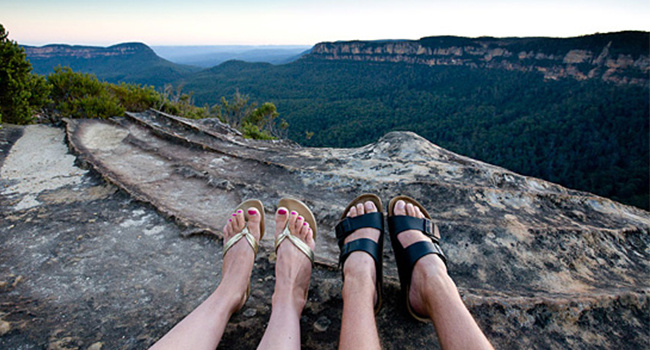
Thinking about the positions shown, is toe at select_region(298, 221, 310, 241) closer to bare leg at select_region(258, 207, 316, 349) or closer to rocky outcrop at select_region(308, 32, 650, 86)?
bare leg at select_region(258, 207, 316, 349)

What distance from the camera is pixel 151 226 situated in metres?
2.93

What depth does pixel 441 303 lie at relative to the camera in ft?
4.94

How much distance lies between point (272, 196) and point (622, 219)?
3.92m

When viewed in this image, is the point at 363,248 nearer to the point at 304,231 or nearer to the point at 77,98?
the point at 304,231

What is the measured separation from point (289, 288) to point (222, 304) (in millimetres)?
389

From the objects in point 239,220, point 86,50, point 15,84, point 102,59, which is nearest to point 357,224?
point 239,220

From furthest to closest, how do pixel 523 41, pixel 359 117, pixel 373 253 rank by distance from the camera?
pixel 523 41 < pixel 359 117 < pixel 373 253

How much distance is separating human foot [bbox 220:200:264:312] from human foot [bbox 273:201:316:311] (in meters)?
0.18

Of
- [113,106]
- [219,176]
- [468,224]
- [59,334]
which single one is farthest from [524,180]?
[113,106]

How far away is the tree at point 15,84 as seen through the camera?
22.8 feet

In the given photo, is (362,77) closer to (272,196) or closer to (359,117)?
(359,117)

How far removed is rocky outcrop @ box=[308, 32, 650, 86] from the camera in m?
43.9

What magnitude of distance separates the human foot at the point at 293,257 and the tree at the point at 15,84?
8.37 meters

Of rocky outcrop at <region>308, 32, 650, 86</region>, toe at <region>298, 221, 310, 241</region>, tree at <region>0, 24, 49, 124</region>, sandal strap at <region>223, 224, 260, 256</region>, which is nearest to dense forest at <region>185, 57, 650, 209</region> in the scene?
rocky outcrop at <region>308, 32, 650, 86</region>
